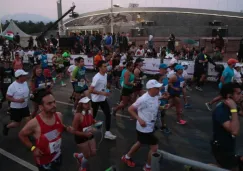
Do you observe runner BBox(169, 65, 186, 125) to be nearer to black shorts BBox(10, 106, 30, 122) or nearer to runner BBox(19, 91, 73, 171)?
black shorts BBox(10, 106, 30, 122)

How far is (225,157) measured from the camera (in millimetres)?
3545

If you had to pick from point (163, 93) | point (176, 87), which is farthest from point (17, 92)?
point (176, 87)

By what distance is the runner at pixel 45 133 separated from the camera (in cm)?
322

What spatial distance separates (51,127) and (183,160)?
1805mm

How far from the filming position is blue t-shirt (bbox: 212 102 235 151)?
3500 mm

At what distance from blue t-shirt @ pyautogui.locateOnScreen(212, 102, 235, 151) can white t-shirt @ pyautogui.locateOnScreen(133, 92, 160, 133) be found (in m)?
1.13

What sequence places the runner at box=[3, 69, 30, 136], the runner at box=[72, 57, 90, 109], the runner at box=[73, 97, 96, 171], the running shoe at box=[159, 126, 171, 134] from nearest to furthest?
the runner at box=[73, 97, 96, 171] → the runner at box=[3, 69, 30, 136] → the running shoe at box=[159, 126, 171, 134] → the runner at box=[72, 57, 90, 109]

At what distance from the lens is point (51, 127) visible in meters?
3.29

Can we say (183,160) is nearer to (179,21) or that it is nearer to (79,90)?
(79,90)

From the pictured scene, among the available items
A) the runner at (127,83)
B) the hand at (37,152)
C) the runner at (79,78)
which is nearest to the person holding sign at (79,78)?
the runner at (79,78)

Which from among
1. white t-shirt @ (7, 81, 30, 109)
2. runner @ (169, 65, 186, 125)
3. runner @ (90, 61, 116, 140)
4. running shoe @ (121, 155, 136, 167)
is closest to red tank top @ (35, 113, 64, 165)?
running shoe @ (121, 155, 136, 167)

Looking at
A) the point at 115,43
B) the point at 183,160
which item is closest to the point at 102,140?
the point at 183,160

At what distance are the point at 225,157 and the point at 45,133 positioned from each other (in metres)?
2.54

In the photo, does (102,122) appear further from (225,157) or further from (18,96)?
(225,157)
